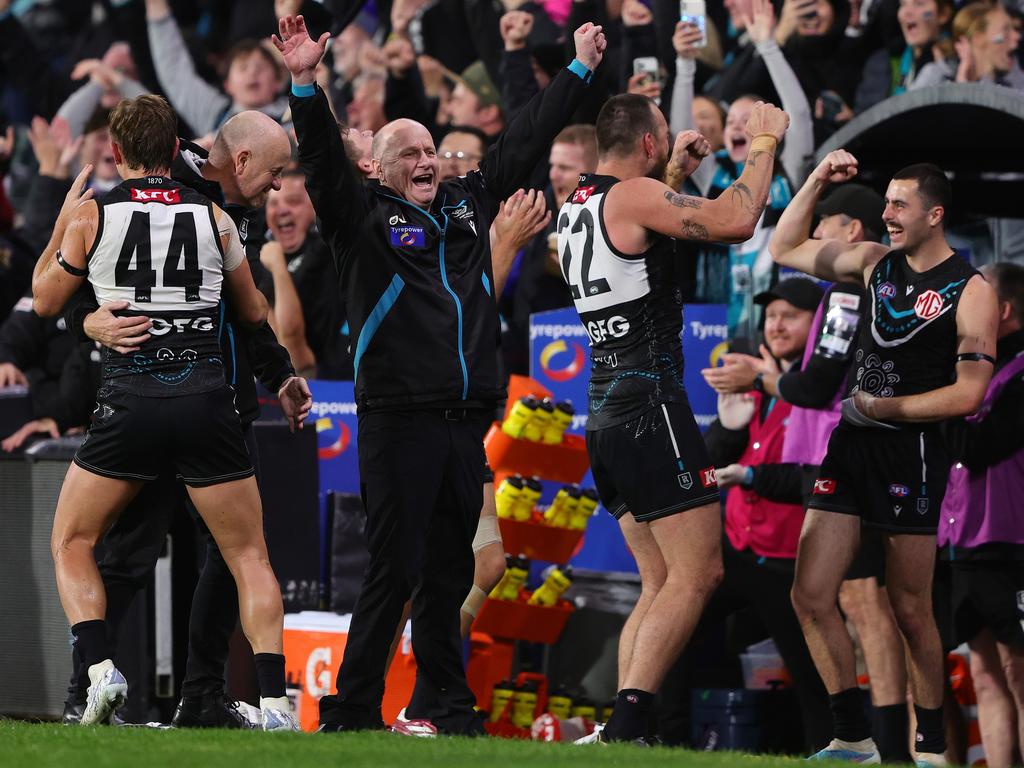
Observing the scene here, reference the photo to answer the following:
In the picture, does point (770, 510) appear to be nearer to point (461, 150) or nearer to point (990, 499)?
point (990, 499)

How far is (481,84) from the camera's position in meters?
12.9

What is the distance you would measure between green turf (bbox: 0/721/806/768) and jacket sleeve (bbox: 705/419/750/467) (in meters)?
3.37

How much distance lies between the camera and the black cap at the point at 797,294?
29.6ft

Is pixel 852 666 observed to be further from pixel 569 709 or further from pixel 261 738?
pixel 261 738

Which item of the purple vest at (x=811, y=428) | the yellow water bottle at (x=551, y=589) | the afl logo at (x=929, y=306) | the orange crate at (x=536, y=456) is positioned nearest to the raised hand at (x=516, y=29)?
the orange crate at (x=536, y=456)

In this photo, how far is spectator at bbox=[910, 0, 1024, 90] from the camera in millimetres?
10656

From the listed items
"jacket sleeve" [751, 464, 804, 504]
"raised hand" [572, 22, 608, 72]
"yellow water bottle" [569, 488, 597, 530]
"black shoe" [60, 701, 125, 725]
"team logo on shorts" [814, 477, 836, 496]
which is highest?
"raised hand" [572, 22, 608, 72]

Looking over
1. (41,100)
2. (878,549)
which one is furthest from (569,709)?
(41,100)

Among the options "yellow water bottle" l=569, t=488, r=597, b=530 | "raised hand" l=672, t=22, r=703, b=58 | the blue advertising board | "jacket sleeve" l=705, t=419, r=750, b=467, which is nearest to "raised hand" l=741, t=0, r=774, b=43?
"raised hand" l=672, t=22, r=703, b=58

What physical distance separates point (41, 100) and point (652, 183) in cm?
1198

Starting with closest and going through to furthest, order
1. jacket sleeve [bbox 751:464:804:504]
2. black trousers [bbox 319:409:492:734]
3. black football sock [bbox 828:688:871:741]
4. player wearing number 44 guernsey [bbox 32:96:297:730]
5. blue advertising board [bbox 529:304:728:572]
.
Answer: player wearing number 44 guernsey [bbox 32:96:297:730], black trousers [bbox 319:409:492:734], black football sock [bbox 828:688:871:741], jacket sleeve [bbox 751:464:804:504], blue advertising board [bbox 529:304:728:572]

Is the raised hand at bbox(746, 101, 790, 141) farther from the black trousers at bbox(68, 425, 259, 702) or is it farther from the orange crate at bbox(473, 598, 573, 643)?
the orange crate at bbox(473, 598, 573, 643)

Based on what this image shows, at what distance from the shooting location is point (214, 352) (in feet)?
22.2

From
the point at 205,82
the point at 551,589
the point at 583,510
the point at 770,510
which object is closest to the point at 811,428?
the point at 770,510
